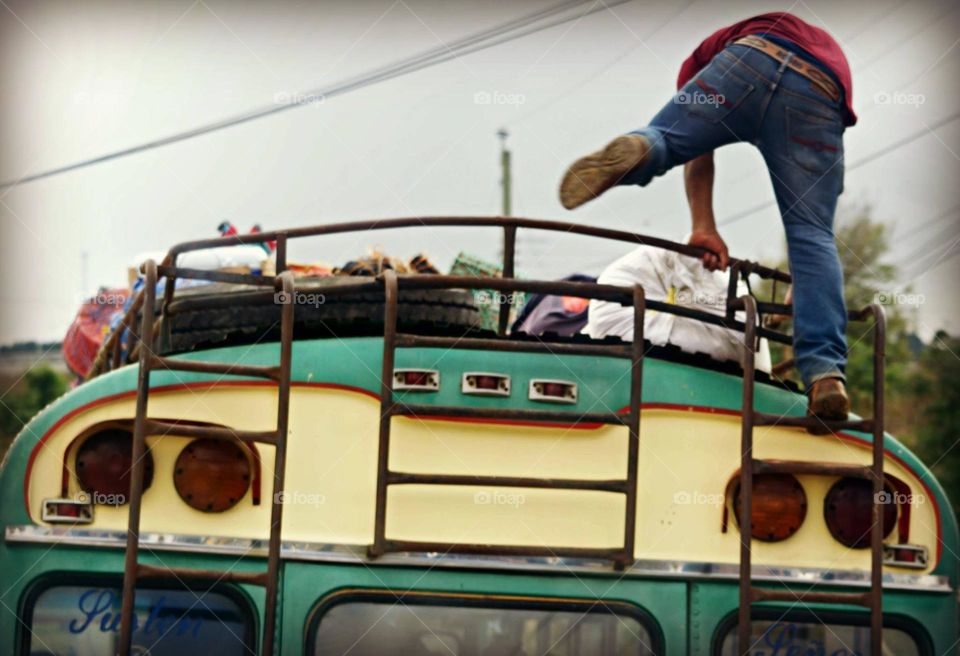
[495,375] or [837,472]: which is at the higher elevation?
[495,375]

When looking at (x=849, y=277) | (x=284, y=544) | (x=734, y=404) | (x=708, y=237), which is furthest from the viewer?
(x=849, y=277)

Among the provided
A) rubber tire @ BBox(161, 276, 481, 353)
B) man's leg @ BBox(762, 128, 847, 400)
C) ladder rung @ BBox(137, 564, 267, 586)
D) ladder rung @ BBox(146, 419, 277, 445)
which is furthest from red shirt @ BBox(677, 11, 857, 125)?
ladder rung @ BBox(137, 564, 267, 586)

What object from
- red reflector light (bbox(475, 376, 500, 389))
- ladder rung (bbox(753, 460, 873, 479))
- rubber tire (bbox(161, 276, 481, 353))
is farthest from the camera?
rubber tire (bbox(161, 276, 481, 353))

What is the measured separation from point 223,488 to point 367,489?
0.40 metres

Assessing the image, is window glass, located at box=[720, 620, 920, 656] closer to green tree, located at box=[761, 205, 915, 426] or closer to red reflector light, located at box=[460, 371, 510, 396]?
red reflector light, located at box=[460, 371, 510, 396]

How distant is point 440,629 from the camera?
3.66 meters

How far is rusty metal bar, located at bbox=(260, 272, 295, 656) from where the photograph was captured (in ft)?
11.3

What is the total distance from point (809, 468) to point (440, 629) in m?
1.12

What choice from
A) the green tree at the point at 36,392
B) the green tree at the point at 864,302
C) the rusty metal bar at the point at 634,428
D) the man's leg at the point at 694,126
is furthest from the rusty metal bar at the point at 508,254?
the green tree at the point at 36,392

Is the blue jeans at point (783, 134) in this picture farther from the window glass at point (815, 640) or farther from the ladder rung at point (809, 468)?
the window glass at point (815, 640)

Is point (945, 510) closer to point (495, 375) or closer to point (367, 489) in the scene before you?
point (495, 375)

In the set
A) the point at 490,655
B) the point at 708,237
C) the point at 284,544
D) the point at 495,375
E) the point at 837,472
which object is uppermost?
the point at 708,237

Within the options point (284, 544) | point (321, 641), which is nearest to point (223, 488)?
point (284, 544)

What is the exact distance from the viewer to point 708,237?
4500 mm
